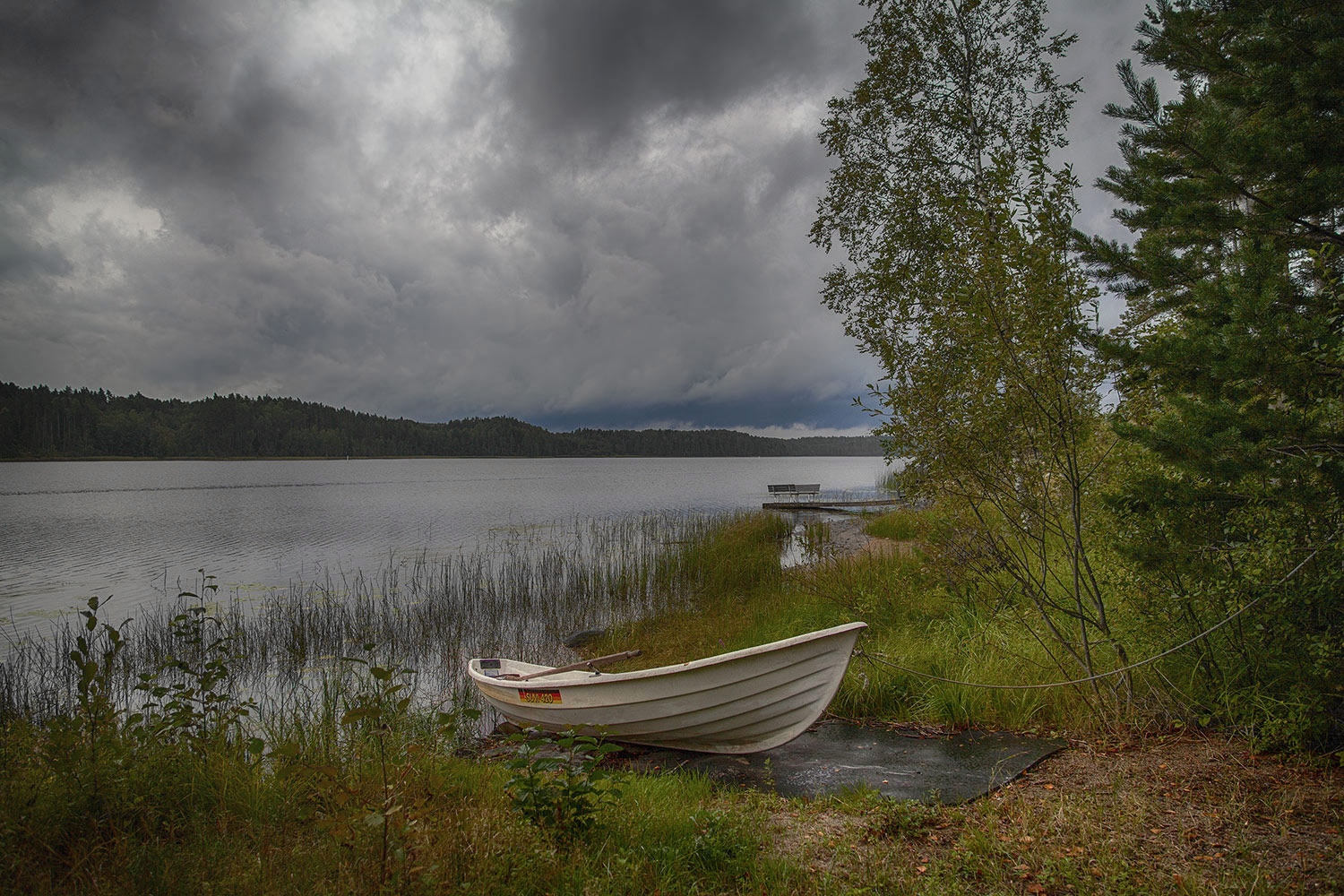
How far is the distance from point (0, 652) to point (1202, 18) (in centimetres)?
1583

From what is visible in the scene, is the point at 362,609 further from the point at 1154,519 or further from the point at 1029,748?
the point at 1154,519

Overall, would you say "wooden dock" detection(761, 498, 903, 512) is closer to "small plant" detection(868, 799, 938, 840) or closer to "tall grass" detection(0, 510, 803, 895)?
"tall grass" detection(0, 510, 803, 895)

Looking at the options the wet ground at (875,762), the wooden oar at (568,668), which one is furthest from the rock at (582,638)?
the wet ground at (875,762)

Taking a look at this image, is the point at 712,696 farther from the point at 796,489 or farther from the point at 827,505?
the point at 796,489

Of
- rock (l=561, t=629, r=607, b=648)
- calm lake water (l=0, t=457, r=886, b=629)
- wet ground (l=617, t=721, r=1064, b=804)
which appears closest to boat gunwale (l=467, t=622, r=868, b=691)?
wet ground (l=617, t=721, r=1064, b=804)

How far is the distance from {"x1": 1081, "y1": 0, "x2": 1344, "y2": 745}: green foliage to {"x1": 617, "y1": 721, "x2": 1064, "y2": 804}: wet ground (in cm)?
149

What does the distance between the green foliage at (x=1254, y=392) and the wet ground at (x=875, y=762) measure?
4.89 feet

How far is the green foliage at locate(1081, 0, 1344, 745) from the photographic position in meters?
3.42

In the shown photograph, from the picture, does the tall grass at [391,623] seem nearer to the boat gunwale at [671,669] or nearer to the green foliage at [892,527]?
the boat gunwale at [671,669]

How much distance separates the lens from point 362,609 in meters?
11.4

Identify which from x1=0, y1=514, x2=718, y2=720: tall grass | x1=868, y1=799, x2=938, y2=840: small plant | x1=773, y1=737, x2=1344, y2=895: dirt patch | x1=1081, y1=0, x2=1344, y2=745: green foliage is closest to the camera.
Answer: x1=773, y1=737, x2=1344, y2=895: dirt patch

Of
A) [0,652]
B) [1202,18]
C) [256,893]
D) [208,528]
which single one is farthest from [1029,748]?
[208,528]

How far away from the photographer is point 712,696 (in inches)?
210

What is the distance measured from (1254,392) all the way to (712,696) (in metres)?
4.16
